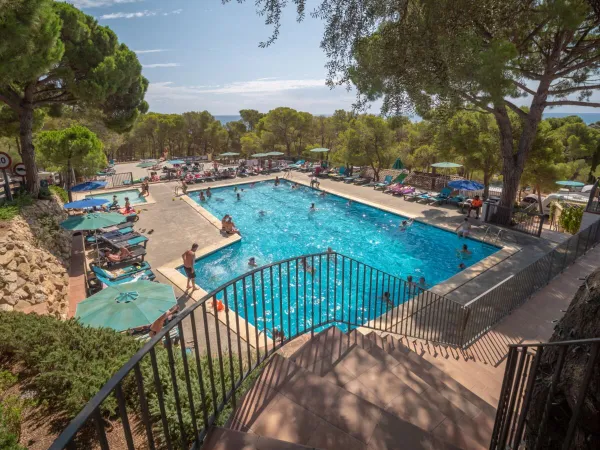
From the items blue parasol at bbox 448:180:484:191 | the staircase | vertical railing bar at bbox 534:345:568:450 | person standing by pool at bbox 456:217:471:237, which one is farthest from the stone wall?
blue parasol at bbox 448:180:484:191

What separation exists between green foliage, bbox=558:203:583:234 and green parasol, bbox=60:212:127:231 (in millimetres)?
17624

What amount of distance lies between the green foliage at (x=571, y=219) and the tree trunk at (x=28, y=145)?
814 inches

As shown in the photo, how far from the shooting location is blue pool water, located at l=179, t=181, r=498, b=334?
12125 millimetres

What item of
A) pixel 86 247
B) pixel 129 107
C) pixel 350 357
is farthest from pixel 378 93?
pixel 86 247

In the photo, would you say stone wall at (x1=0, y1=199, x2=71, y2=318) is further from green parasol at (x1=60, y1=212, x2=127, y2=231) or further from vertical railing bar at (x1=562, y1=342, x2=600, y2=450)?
vertical railing bar at (x1=562, y1=342, x2=600, y2=450)

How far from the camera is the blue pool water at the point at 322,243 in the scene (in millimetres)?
12125

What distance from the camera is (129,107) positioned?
1408 centimetres

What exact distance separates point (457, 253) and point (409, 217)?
13.4ft

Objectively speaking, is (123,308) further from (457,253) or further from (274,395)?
(457,253)

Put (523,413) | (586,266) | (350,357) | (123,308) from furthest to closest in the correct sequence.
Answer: (586,266) → (123,308) → (350,357) → (523,413)

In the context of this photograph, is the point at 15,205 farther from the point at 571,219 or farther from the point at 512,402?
the point at 571,219

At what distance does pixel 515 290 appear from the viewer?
25.3 feet

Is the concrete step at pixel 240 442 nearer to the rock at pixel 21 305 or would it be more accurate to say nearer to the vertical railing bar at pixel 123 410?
the vertical railing bar at pixel 123 410

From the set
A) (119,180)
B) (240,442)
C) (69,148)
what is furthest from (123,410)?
(119,180)
